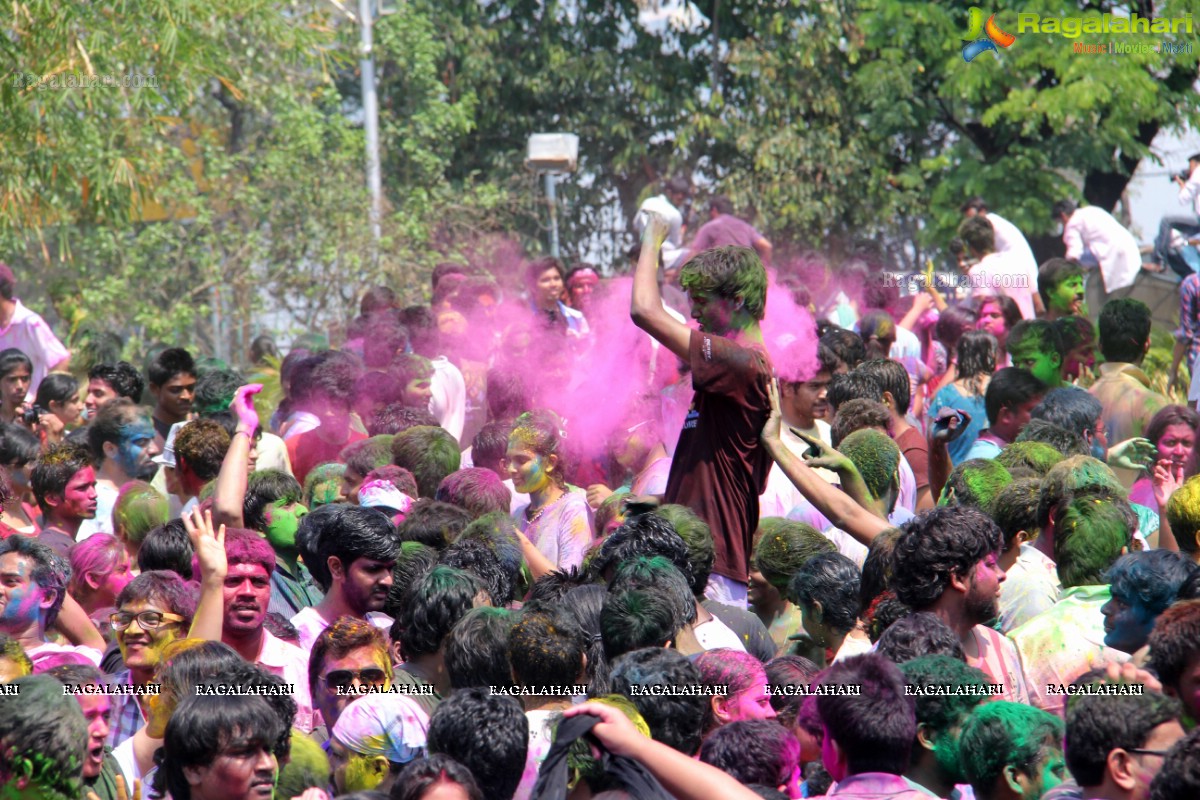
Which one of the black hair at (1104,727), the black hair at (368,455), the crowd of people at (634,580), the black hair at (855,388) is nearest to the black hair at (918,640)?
the crowd of people at (634,580)

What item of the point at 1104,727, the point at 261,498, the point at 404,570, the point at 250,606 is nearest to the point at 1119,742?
the point at 1104,727

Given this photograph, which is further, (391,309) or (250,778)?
(391,309)

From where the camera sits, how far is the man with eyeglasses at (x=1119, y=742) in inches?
138

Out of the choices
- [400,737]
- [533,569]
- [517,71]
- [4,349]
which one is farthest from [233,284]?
[400,737]

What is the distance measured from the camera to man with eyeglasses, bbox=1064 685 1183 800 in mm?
3510

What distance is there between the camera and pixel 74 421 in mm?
10094

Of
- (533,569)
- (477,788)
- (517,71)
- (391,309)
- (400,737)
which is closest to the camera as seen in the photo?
(477,788)

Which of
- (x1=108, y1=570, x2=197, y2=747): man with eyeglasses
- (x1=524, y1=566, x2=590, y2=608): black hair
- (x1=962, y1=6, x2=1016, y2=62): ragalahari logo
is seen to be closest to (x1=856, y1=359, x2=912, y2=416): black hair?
(x1=524, y1=566, x2=590, y2=608): black hair

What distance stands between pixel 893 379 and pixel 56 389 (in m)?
5.32

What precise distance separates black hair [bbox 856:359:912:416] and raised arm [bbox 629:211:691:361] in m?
2.52

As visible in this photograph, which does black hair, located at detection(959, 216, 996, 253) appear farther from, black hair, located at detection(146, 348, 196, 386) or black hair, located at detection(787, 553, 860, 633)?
black hair, located at detection(787, 553, 860, 633)

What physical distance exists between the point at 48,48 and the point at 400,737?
8651mm

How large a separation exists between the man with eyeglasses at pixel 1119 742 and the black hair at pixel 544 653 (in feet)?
4.56

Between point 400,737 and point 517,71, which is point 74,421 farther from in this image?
point 517,71
